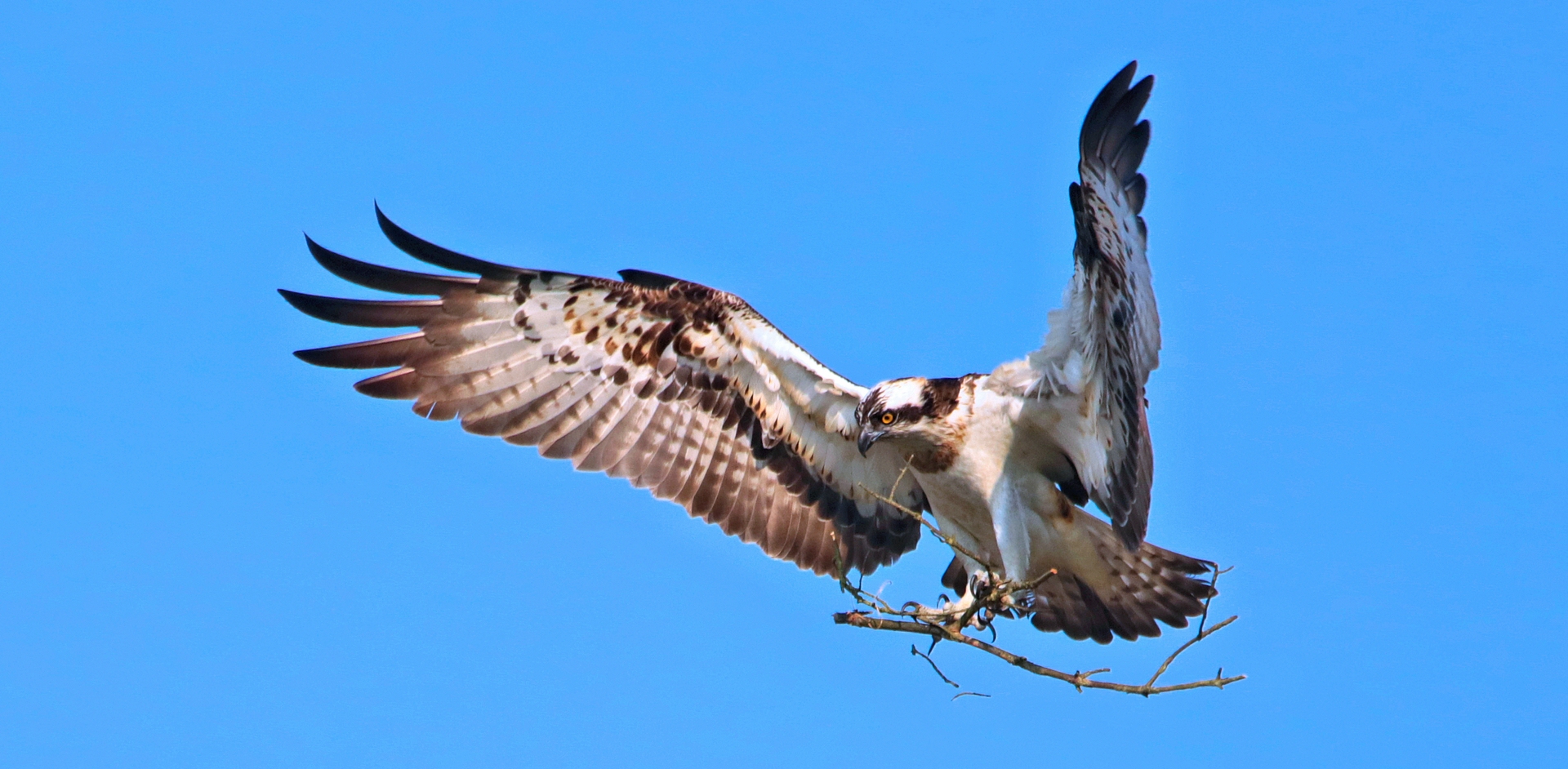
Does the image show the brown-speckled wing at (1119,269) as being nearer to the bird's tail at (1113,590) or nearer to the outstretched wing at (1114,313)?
the outstretched wing at (1114,313)

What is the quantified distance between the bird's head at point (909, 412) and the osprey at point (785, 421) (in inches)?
0.4

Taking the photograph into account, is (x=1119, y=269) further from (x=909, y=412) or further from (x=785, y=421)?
(x=785, y=421)

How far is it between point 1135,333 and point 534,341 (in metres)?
3.38

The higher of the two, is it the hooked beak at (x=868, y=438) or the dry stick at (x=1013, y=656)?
the hooked beak at (x=868, y=438)

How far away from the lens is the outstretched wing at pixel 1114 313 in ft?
20.9

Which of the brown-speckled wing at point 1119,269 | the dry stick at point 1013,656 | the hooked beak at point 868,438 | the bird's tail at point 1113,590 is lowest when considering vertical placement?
the dry stick at point 1013,656

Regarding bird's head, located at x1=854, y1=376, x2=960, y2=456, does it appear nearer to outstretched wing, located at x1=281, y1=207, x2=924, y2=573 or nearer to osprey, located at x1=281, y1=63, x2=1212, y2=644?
osprey, located at x1=281, y1=63, x2=1212, y2=644

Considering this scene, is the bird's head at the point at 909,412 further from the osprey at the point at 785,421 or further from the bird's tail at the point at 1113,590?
the bird's tail at the point at 1113,590

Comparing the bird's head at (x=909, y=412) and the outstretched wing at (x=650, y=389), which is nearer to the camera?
the bird's head at (x=909, y=412)

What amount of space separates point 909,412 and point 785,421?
1176 millimetres

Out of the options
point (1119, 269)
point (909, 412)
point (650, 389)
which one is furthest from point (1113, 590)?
point (650, 389)

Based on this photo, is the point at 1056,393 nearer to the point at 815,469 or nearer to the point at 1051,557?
the point at 1051,557

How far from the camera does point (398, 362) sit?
25.9 feet

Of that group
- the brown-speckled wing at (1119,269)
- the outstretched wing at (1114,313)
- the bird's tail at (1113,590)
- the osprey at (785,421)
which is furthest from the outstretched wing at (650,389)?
the brown-speckled wing at (1119,269)
